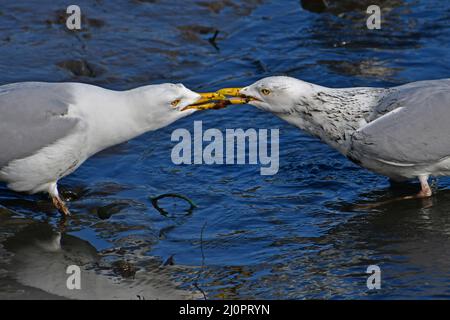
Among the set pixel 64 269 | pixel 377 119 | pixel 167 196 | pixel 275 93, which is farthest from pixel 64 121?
pixel 377 119

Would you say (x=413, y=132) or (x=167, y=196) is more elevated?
(x=413, y=132)

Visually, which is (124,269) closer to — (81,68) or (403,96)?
(403,96)

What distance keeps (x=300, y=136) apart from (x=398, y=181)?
1.29 m

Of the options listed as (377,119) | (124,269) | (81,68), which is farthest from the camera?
(81,68)

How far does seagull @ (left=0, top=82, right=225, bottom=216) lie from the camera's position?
7777 mm

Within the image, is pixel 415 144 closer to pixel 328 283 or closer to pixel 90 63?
pixel 328 283

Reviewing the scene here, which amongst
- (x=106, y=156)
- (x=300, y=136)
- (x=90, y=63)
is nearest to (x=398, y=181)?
(x=300, y=136)

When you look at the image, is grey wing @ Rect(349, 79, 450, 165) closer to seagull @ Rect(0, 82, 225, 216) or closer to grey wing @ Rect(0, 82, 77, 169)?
seagull @ Rect(0, 82, 225, 216)

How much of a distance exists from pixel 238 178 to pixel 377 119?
140 centimetres

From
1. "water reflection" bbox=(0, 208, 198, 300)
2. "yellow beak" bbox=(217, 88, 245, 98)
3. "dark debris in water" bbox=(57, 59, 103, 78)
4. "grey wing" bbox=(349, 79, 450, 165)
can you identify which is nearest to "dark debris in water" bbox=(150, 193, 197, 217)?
"water reflection" bbox=(0, 208, 198, 300)

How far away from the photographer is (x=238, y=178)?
8734 mm

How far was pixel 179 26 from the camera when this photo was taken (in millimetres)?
12398

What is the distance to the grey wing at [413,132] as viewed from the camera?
804 cm

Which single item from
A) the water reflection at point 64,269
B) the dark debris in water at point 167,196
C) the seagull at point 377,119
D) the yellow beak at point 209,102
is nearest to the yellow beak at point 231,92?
the seagull at point 377,119
